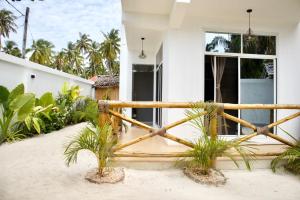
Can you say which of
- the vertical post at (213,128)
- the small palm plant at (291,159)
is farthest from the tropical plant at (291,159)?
the vertical post at (213,128)

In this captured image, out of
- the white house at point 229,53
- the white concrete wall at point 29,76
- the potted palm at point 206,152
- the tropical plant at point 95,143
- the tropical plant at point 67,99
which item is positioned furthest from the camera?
the tropical plant at point 67,99

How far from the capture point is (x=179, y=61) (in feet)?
18.7

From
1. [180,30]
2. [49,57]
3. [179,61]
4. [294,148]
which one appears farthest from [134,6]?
[49,57]

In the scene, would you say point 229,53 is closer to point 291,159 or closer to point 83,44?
point 291,159

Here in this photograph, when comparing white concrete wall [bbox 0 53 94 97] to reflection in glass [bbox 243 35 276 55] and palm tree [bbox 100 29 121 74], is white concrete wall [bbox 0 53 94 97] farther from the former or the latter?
palm tree [bbox 100 29 121 74]

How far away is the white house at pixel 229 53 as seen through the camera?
224 inches

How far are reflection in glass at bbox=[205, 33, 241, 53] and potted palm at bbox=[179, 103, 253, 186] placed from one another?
7.82ft

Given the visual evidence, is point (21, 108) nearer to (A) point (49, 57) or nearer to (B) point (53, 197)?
(B) point (53, 197)

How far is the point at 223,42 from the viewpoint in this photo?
601 cm

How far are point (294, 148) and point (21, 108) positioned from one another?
21.9ft

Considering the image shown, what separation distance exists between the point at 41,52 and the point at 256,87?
93.1 feet

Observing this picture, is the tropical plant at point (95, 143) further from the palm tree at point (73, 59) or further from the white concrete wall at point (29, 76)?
the palm tree at point (73, 59)

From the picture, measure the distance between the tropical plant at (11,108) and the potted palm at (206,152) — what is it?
4793 mm

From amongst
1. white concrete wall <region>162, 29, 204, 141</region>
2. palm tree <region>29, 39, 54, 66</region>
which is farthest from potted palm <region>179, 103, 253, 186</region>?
palm tree <region>29, 39, 54, 66</region>
